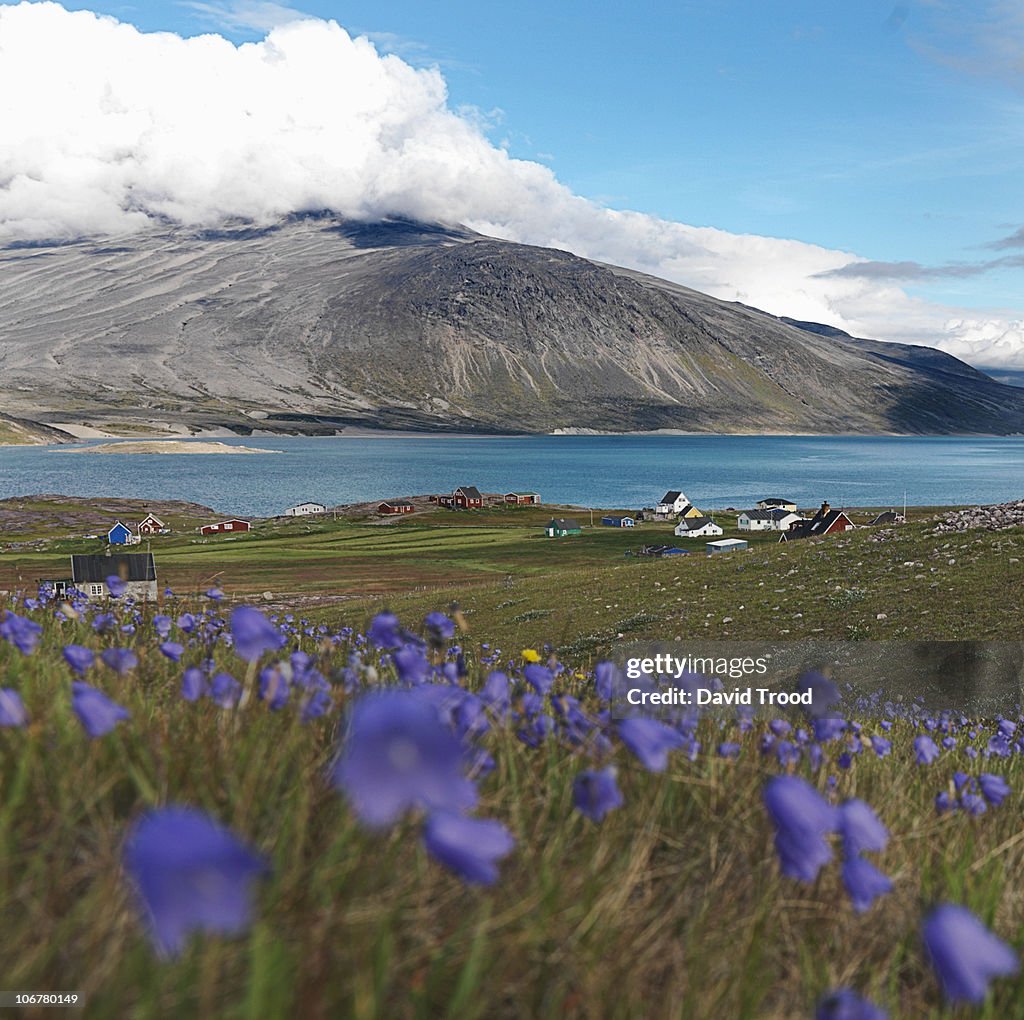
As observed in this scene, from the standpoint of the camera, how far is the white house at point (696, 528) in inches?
4477

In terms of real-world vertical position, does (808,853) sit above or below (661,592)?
above

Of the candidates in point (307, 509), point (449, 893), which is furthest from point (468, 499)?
point (449, 893)

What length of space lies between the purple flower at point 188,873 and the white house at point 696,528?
112 meters

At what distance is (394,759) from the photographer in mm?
1614

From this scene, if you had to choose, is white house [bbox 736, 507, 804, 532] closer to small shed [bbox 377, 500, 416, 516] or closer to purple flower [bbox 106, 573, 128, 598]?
small shed [bbox 377, 500, 416, 516]

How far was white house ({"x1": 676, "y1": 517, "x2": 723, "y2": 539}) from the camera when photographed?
113725 millimetres

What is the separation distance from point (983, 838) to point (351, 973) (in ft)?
10.8

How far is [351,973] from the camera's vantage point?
7.38 feet

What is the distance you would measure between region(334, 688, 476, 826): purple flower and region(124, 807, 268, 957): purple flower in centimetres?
21

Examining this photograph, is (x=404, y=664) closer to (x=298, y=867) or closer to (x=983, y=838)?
(x=298, y=867)

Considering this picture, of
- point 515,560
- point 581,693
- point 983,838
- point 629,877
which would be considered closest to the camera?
point 629,877

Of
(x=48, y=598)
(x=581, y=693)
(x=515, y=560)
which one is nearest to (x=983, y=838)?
(x=581, y=693)

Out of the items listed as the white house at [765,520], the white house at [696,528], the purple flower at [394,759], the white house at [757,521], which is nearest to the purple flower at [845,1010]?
Answer: the purple flower at [394,759]
